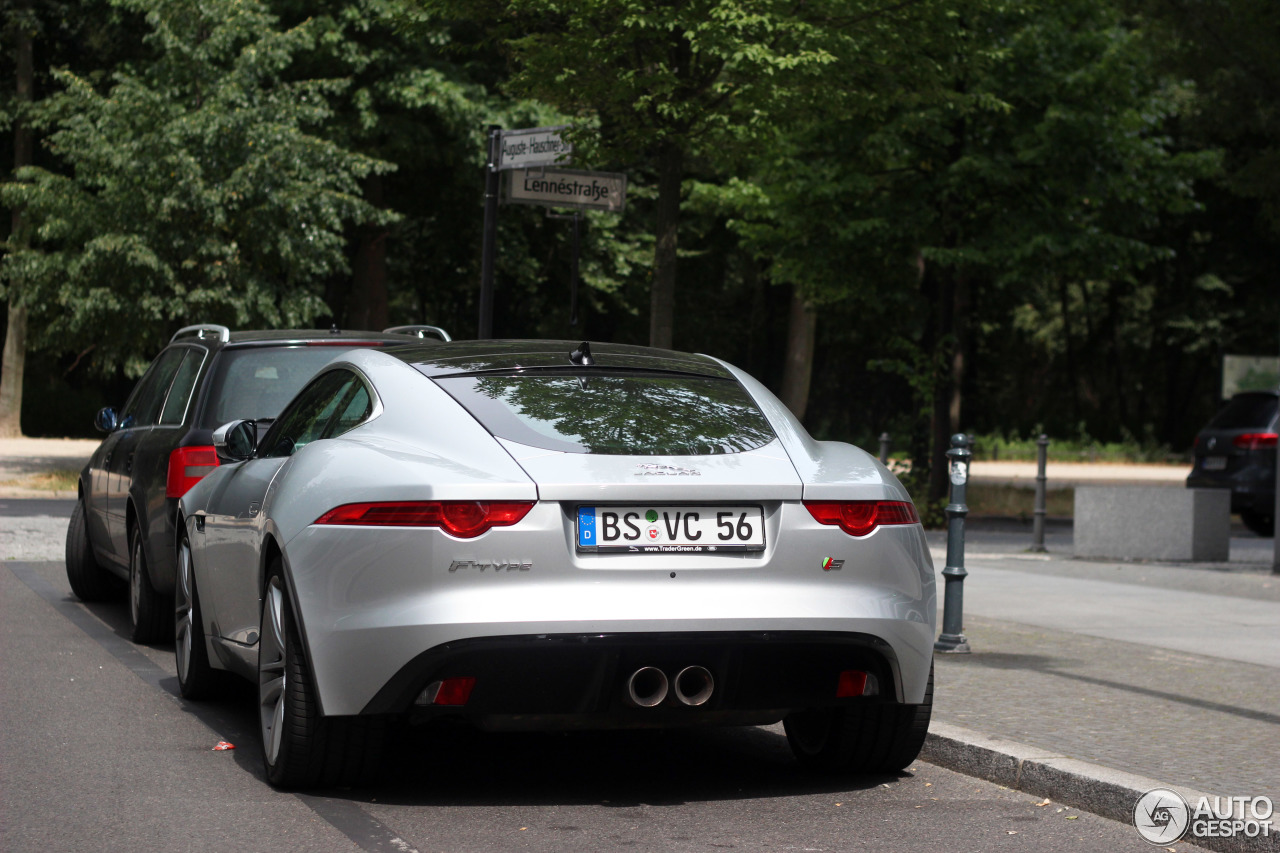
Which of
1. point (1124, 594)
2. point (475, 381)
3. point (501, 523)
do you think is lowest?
point (1124, 594)

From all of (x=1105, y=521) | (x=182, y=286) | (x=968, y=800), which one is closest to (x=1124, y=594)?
(x=1105, y=521)

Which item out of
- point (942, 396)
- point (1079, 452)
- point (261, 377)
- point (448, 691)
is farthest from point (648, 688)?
point (1079, 452)

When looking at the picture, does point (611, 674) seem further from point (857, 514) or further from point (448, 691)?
point (857, 514)

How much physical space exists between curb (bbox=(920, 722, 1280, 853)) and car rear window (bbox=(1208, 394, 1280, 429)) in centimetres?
1453

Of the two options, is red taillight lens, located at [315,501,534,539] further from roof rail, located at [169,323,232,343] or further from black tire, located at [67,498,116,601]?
black tire, located at [67,498,116,601]

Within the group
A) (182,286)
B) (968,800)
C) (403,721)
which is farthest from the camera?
(182,286)

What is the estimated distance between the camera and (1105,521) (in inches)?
606

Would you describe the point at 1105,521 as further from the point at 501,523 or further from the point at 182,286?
the point at 182,286

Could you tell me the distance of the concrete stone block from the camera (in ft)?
49.1

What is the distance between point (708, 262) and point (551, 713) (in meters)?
41.0

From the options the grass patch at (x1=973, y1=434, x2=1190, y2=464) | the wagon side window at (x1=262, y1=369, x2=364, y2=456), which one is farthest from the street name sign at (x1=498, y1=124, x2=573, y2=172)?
the grass patch at (x1=973, y1=434, x2=1190, y2=464)

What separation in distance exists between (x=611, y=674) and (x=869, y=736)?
1253mm

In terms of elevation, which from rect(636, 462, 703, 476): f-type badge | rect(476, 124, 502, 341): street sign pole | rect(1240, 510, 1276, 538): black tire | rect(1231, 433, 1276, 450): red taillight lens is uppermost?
rect(476, 124, 502, 341): street sign pole

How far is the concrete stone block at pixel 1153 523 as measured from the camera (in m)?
15.0
